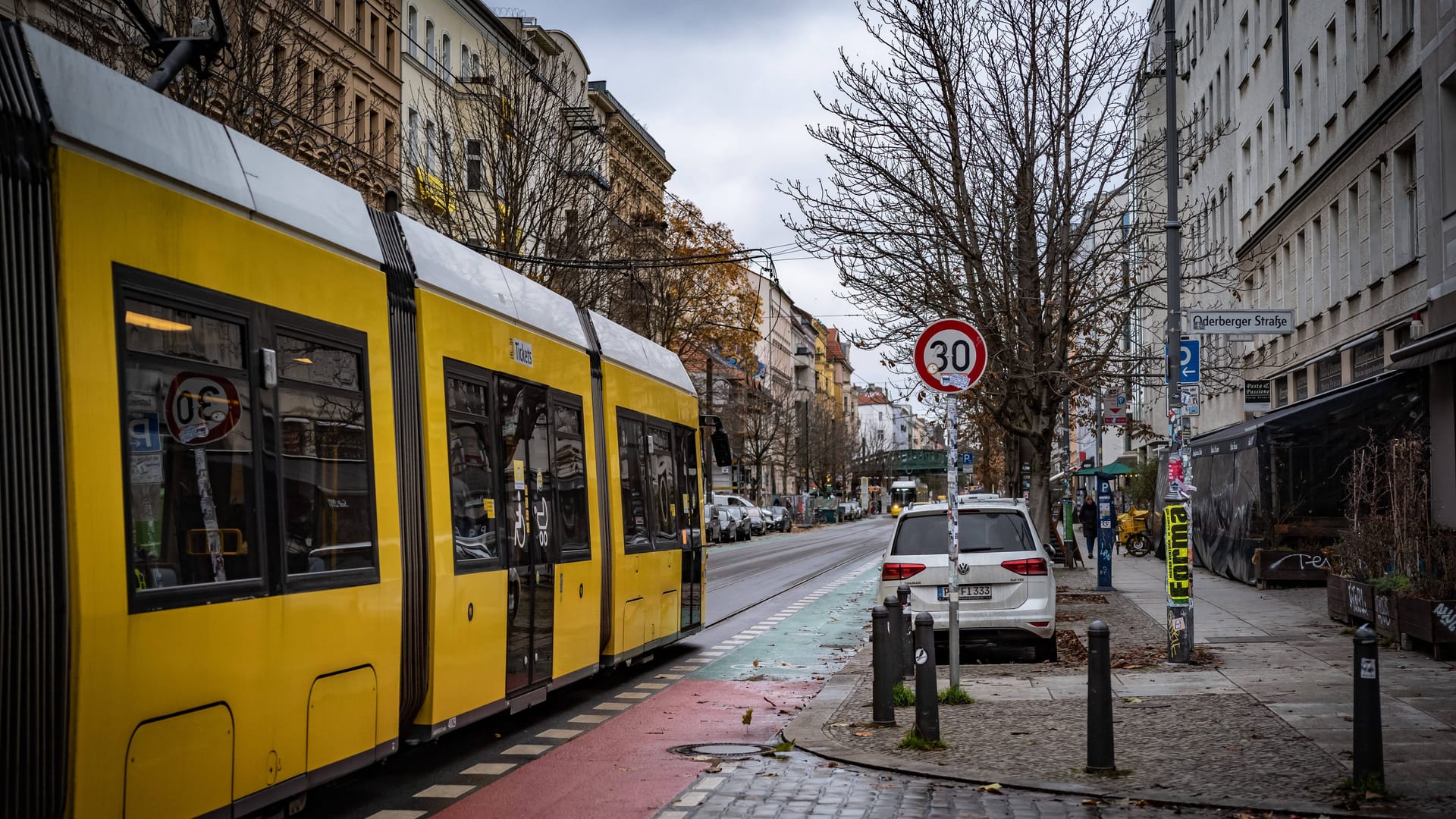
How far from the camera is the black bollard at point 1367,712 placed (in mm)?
7637

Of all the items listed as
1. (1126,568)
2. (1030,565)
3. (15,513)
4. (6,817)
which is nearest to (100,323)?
(15,513)

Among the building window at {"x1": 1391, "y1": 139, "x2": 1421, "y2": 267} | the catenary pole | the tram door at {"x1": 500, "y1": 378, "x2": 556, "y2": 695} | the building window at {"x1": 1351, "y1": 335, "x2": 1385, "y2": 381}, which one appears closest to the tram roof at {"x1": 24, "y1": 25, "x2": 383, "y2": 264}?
the tram door at {"x1": 500, "y1": 378, "x2": 556, "y2": 695}

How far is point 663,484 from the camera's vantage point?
15.2m

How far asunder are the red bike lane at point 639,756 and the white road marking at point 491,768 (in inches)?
4.0

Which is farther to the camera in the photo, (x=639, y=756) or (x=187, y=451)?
(x=639, y=756)

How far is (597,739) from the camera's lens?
1086cm

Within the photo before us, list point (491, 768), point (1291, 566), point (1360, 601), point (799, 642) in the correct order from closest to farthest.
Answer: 1. point (491, 768)
2. point (1360, 601)
3. point (799, 642)
4. point (1291, 566)

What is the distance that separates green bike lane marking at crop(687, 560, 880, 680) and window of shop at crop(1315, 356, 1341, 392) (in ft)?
34.7

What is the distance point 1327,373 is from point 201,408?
28.6m

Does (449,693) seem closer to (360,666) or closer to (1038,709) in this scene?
(360,666)

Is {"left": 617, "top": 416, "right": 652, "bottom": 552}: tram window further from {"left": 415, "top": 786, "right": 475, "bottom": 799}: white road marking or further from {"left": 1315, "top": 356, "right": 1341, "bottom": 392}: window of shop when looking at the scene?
{"left": 1315, "top": 356, "right": 1341, "bottom": 392}: window of shop

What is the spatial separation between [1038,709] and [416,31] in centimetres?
4295

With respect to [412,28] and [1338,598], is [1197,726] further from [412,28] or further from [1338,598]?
[412,28]

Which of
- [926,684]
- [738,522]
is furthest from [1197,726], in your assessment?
[738,522]
